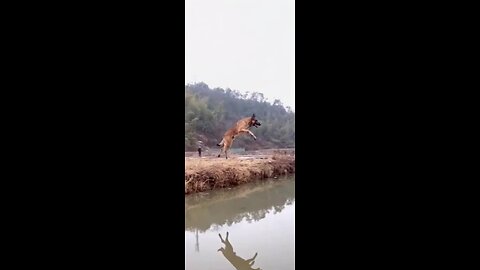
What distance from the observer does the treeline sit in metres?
2.76

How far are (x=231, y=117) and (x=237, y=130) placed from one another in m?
0.12

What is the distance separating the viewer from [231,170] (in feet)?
9.98

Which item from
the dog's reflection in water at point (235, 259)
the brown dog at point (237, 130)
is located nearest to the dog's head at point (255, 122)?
the brown dog at point (237, 130)

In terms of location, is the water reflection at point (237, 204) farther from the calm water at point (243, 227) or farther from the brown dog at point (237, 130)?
the brown dog at point (237, 130)

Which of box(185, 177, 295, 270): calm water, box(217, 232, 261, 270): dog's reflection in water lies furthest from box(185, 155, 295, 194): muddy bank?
box(217, 232, 261, 270): dog's reflection in water

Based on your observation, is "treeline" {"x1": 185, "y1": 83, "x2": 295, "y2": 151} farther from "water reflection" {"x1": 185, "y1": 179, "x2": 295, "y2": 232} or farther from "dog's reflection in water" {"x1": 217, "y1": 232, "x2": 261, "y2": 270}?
"dog's reflection in water" {"x1": 217, "y1": 232, "x2": 261, "y2": 270}

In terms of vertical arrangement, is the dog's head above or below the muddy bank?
above

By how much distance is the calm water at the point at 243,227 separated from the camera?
6.16 feet
